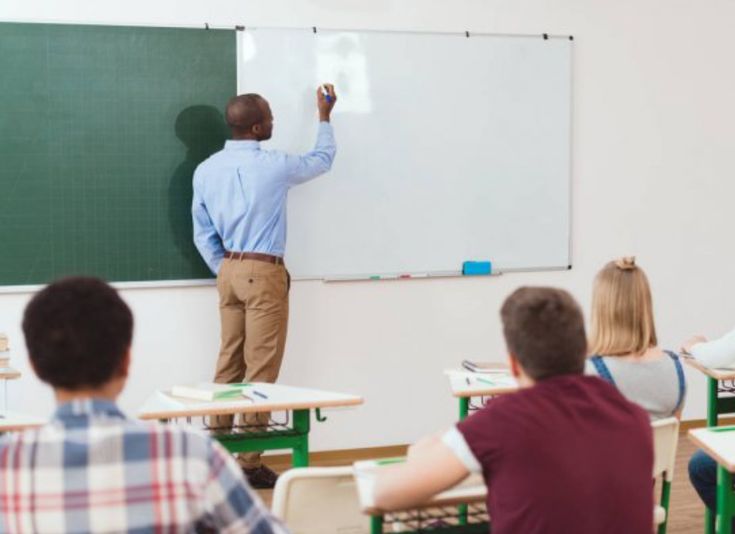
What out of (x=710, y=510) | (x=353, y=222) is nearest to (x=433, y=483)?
(x=710, y=510)

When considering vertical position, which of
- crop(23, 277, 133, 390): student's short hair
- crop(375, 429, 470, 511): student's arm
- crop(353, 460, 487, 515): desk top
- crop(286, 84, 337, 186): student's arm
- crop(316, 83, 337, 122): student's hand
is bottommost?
crop(353, 460, 487, 515): desk top

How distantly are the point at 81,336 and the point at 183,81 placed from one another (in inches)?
137

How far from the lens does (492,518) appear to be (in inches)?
80.5

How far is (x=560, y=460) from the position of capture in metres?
1.93

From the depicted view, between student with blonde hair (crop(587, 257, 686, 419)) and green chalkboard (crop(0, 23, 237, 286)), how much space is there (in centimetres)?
252

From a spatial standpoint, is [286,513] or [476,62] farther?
[476,62]

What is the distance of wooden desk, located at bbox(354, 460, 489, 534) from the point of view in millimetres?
2195

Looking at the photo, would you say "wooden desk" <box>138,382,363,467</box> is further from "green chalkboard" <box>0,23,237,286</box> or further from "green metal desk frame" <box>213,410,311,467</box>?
"green chalkboard" <box>0,23,237,286</box>

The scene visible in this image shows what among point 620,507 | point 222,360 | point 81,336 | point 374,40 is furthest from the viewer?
point 374,40

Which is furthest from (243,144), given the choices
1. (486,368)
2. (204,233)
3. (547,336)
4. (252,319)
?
(547,336)

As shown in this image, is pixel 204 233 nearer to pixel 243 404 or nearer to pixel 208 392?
pixel 208 392

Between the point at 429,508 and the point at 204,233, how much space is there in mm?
2942

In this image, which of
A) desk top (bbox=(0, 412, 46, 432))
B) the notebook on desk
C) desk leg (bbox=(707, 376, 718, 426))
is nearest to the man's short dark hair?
the notebook on desk

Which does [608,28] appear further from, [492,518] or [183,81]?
[492,518]
